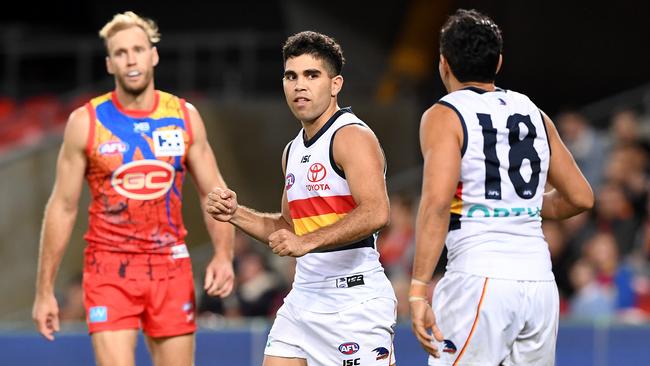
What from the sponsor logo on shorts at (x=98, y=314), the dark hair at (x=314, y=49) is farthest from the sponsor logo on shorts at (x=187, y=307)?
the dark hair at (x=314, y=49)

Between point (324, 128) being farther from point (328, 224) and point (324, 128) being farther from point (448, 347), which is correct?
point (448, 347)

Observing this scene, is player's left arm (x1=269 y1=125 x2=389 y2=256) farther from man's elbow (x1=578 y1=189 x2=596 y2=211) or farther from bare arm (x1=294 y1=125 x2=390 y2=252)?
man's elbow (x1=578 y1=189 x2=596 y2=211)

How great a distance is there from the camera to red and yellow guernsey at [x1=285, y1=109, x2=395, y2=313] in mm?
5547

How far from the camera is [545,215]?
230 inches

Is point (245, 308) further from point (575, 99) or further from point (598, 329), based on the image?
point (575, 99)

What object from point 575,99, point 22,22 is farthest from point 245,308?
point 22,22

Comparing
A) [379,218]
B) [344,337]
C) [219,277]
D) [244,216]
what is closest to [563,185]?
[379,218]

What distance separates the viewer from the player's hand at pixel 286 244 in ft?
16.7

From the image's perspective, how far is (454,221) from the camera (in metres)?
5.27

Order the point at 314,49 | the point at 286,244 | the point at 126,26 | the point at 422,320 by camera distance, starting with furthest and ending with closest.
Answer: the point at 126,26
the point at 314,49
the point at 286,244
the point at 422,320

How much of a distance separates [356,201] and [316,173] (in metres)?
0.29

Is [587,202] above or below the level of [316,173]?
below

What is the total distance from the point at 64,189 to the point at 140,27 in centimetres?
99

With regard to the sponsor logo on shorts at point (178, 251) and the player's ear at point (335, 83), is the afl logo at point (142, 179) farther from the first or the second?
the player's ear at point (335, 83)
